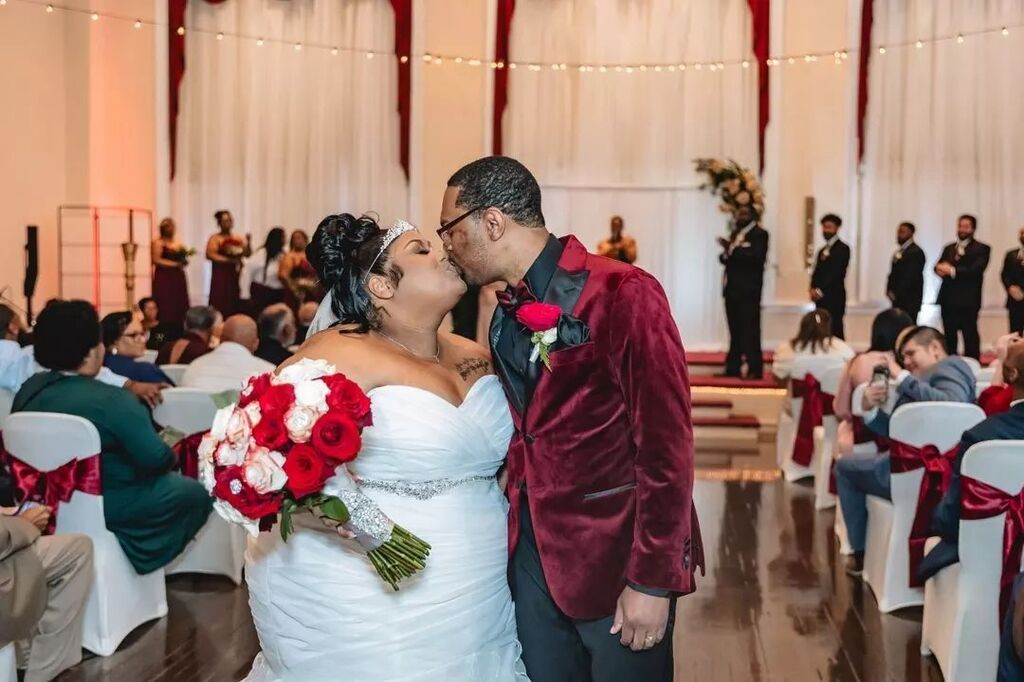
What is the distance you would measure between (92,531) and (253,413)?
8.62 ft

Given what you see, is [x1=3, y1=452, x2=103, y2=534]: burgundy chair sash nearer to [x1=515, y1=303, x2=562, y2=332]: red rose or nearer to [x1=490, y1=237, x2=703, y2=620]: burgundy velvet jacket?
[x1=490, y1=237, x2=703, y2=620]: burgundy velvet jacket

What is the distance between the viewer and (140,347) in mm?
6844

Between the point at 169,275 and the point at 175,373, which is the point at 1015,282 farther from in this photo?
the point at 169,275

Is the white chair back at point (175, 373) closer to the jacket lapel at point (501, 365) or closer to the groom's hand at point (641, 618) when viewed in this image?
the jacket lapel at point (501, 365)

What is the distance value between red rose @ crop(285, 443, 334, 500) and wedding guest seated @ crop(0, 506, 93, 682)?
5.63 feet

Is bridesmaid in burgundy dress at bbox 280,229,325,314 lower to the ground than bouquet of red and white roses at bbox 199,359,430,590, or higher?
higher

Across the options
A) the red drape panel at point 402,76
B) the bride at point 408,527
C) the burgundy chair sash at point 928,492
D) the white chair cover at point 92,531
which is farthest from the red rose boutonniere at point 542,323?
the red drape panel at point 402,76

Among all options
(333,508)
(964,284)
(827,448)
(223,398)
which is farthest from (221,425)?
(964,284)

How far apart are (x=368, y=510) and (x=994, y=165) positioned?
12.6 metres

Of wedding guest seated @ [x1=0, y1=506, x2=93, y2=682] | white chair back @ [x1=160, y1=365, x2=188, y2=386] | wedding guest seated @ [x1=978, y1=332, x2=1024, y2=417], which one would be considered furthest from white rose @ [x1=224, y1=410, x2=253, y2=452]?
white chair back @ [x1=160, y1=365, x2=188, y2=386]

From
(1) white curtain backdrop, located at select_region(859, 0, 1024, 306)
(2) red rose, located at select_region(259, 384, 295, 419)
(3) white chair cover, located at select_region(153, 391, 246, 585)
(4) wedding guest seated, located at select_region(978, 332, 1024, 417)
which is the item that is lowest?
(3) white chair cover, located at select_region(153, 391, 246, 585)

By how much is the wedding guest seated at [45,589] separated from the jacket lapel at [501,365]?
1.80 meters

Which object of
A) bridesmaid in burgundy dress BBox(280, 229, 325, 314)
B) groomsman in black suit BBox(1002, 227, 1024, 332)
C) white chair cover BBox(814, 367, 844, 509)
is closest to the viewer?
white chair cover BBox(814, 367, 844, 509)

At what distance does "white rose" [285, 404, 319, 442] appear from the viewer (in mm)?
2326
